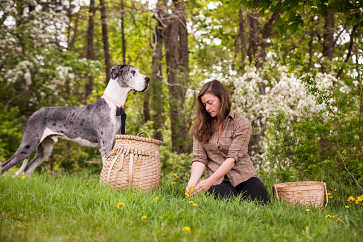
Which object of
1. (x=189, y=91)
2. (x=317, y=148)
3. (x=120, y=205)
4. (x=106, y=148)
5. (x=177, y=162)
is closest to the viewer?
(x=120, y=205)

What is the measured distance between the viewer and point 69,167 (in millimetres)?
8016

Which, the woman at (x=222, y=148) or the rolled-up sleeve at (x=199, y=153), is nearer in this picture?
the woman at (x=222, y=148)

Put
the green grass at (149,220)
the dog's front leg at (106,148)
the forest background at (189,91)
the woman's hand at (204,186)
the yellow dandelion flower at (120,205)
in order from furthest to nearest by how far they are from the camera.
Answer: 1. the forest background at (189,91)
2. the dog's front leg at (106,148)
3. the woman's hand at (204,186)
4. the yellow dandelion flower at (120,205)
5. the green grass at (149,220)

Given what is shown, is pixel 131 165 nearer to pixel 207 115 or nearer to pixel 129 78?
pixel 207 115

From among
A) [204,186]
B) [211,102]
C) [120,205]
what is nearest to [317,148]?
[211,102]

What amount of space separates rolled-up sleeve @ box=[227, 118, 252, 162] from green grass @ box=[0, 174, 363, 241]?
651 mm

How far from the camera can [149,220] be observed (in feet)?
9.21

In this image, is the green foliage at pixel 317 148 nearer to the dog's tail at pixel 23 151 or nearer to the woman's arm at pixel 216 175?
the woman's arm at pixel 216 175

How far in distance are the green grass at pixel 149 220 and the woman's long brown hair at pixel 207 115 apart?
0.91 m

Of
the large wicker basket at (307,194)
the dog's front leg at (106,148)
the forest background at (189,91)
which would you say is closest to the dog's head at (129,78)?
the dog's front leg at (106,148)

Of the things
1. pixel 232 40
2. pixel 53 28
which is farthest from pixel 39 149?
pixel 232 40

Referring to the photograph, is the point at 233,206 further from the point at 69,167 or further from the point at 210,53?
the point at 210,53

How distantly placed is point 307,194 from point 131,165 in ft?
6.78

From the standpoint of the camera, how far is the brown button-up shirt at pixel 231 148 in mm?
4027
